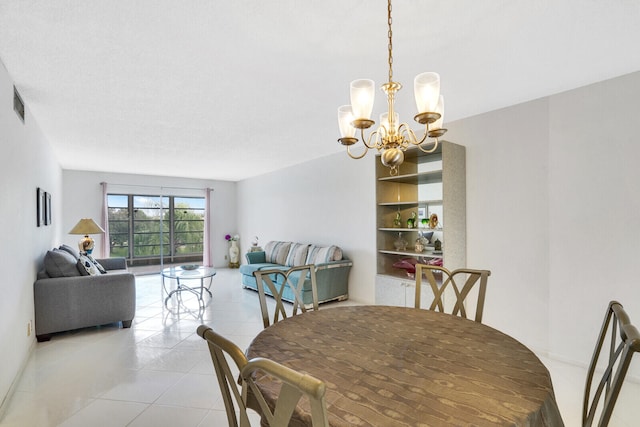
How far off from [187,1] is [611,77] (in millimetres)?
3130

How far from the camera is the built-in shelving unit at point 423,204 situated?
325cm

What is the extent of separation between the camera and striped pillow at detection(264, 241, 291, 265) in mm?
5944

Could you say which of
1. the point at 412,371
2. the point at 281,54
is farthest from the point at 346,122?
the point at 412,371

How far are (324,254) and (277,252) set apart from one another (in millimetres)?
1438

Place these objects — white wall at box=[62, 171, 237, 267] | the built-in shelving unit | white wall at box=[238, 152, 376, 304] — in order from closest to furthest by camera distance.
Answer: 1. the built-in shelving unit
2. white wall at box=[238, 152, 376, 304]
3. white wall at box=[62, 171, 237, 267]

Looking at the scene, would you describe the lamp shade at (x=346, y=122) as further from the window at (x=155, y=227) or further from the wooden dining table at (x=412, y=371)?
the window at (x=155, y=227)

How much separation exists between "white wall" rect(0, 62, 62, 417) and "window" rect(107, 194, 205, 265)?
4.08 m

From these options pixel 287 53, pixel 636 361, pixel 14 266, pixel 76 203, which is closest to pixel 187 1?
pixel 287 53

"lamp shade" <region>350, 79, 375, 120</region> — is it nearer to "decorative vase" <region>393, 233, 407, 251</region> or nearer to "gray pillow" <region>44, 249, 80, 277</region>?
"decorative vase" <region>393, 233, 407, 251</region>

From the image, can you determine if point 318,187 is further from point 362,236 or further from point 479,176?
point 479,176

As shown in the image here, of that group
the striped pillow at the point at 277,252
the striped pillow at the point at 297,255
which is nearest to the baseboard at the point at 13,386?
the striped pillow at the point at 297,255

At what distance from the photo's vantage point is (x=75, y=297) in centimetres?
356

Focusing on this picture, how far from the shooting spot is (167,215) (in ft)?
26.5

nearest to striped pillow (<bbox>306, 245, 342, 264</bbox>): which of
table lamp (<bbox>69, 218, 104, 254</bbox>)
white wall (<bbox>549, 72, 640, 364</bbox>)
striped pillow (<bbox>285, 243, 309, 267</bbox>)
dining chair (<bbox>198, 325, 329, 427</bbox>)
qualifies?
striped pillow (<bbox>285, 243, 309, 267</bbox>)
